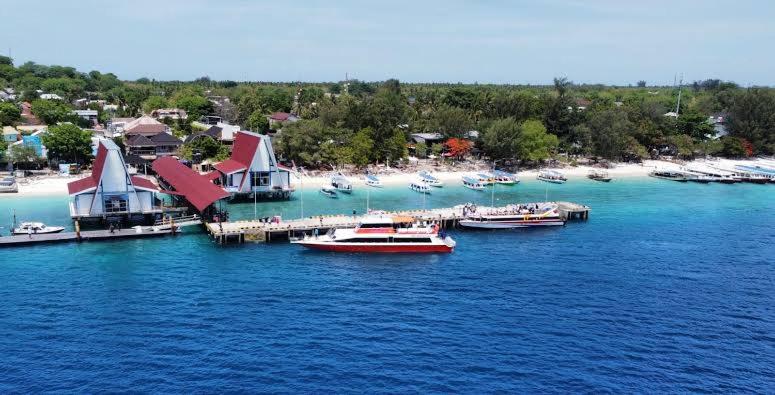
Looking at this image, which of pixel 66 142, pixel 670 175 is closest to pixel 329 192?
pixel 66 142

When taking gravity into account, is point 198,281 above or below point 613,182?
below

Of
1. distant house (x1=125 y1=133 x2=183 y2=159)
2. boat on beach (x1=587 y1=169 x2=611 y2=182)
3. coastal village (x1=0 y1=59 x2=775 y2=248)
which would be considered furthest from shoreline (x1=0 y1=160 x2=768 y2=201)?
distant house (x1=125 y1=133 x2=183 y2=159)

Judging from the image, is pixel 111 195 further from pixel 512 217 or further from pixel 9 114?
pixel 9 114

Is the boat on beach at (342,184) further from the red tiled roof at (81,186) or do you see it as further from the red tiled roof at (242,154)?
the red tiled roof at (81,186)

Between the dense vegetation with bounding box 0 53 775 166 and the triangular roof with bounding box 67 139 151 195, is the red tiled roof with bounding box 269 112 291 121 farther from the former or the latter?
the triangular roof with bounding box 67 139 151 195

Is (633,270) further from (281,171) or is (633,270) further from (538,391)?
(281,171)

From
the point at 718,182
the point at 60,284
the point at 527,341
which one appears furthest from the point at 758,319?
the point at 718,182

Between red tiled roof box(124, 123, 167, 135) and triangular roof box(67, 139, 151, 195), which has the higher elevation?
red tiled roof box(124, 123, 167, 135)

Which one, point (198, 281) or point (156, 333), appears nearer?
point (156, 333)
